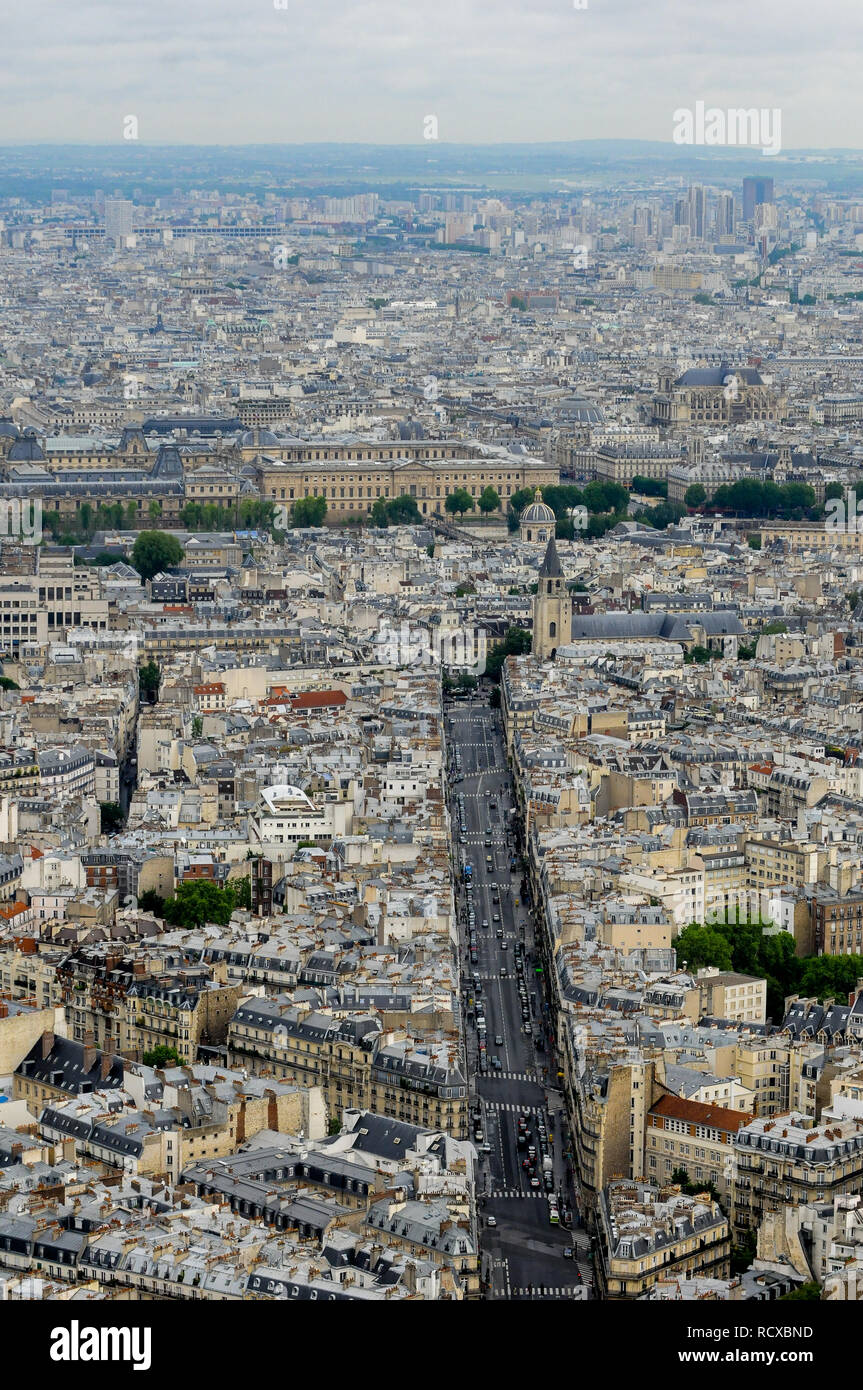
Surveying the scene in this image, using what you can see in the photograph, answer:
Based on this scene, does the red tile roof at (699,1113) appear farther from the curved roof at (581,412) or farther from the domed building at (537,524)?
the curved roof at (581,412)

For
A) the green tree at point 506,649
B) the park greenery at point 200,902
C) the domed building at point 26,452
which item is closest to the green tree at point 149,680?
the green tree at point 506,649

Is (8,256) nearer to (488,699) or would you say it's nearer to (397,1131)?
(488,699)

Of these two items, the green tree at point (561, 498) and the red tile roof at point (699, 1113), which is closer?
the red tile roof at point (699, 1113)

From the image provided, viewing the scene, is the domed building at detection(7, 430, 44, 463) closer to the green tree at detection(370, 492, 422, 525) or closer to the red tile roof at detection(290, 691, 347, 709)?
the green tree at detection(370, 492, 422, 525)

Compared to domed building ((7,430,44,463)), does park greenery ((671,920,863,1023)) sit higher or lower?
higher

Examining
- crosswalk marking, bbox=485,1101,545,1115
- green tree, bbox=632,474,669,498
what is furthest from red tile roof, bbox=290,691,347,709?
green tree, bbox=632,474,669,498

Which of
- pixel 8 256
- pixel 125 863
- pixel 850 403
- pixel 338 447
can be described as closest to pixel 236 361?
pixel 850 403
